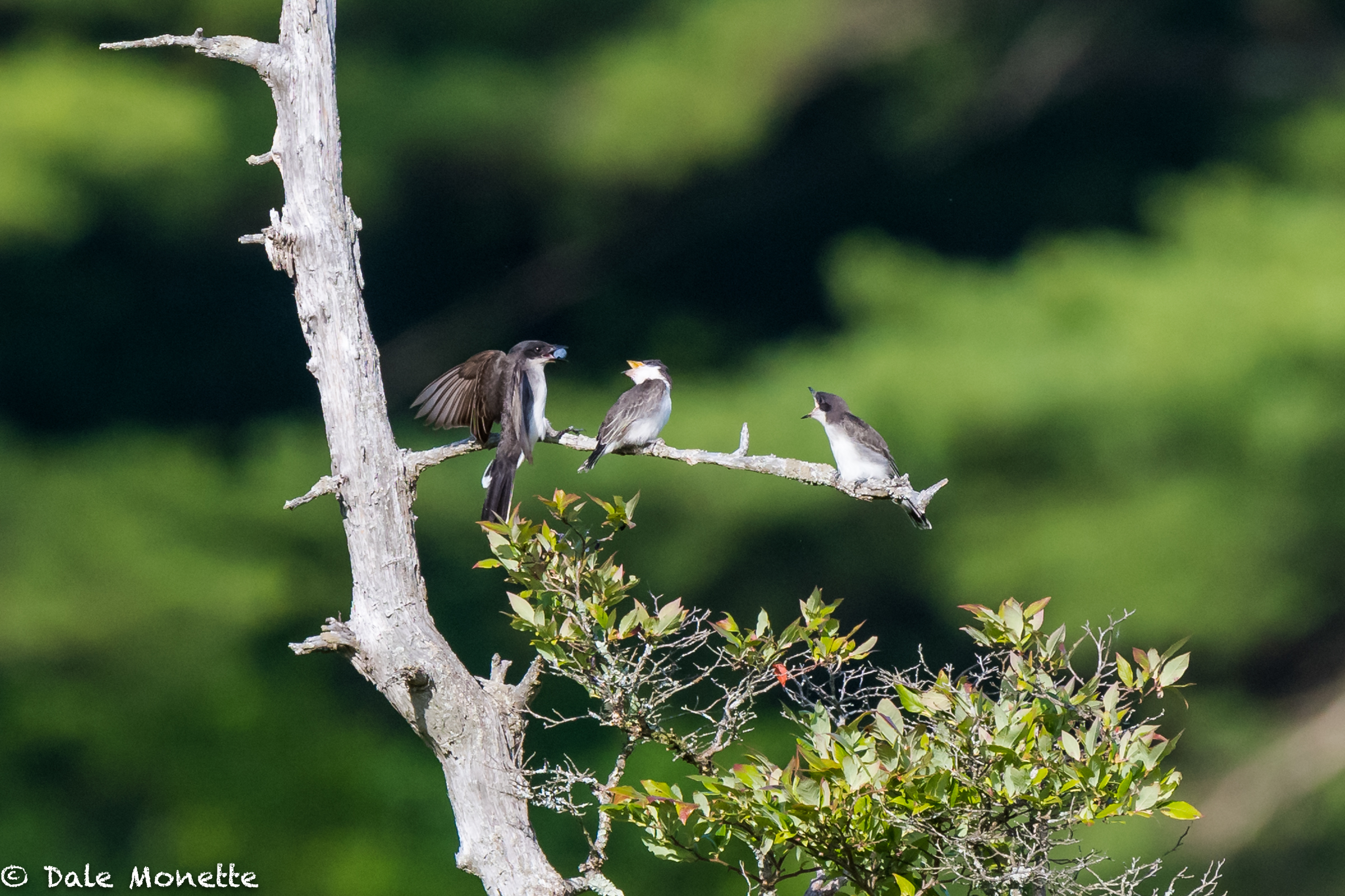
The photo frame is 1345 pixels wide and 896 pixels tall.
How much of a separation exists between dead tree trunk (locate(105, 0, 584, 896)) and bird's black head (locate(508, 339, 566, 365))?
960mm

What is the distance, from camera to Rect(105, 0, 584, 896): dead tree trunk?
2.45m

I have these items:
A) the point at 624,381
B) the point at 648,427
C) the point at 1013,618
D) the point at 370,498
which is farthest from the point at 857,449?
the point at 624,381

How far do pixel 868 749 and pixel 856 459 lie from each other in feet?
5.10

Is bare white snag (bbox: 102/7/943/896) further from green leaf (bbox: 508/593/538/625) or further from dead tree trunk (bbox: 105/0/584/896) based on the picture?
green leaf (bbox: 508/593/538/625)

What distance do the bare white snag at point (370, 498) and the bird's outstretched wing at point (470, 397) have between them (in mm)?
594

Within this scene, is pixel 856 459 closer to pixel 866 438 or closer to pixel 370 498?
pixel 866 438

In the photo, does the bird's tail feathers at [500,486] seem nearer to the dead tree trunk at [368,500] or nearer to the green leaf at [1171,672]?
the dead tree trunk at [368,500]

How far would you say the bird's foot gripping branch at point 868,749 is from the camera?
2131mm

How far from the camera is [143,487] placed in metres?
6.70

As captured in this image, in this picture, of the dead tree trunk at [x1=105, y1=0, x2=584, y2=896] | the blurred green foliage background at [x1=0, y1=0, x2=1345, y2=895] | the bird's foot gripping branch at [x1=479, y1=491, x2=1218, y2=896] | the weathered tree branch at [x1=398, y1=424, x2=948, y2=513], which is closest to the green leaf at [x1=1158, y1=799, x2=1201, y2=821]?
the bird's foot gripping branch at [x1=479, y1=491, x2=1218, y2=896]

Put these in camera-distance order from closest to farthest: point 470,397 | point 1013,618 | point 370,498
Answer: point 1013,618
point 370,498
point 470,397

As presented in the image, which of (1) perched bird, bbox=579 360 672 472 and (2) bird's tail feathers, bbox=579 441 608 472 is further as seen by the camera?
(1) perched bird, bbox=579 360 672 472

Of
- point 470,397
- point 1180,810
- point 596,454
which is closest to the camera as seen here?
point 1180,810

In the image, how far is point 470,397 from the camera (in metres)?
3.41
